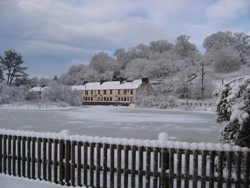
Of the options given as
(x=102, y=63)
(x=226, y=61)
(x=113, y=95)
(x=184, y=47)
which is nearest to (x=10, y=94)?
(x=113, y=95)

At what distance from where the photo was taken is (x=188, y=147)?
5406 millimetres

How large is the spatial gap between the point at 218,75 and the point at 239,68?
351 inches

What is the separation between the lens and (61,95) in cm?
6875

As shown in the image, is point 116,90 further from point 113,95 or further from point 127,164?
point 127,164

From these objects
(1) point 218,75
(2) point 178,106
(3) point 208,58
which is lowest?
(2) point 178,106

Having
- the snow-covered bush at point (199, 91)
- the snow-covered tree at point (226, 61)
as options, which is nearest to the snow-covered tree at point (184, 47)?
the snow-covered tree at point (226, 61)

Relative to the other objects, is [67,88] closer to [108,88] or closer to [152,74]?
[108,88]

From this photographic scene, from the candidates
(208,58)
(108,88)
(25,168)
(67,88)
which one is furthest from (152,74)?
(25,168)

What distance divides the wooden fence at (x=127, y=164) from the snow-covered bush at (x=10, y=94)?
59.8 meters

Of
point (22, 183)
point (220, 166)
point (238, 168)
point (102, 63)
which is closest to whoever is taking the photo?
point (238, 168)

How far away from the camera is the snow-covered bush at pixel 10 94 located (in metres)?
62.8

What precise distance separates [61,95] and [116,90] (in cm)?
2819

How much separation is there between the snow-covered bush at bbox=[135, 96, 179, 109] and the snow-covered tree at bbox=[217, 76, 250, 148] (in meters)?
53.7

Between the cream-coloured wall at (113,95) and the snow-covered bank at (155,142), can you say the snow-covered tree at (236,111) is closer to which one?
the snow-covered bank at (155,142)
